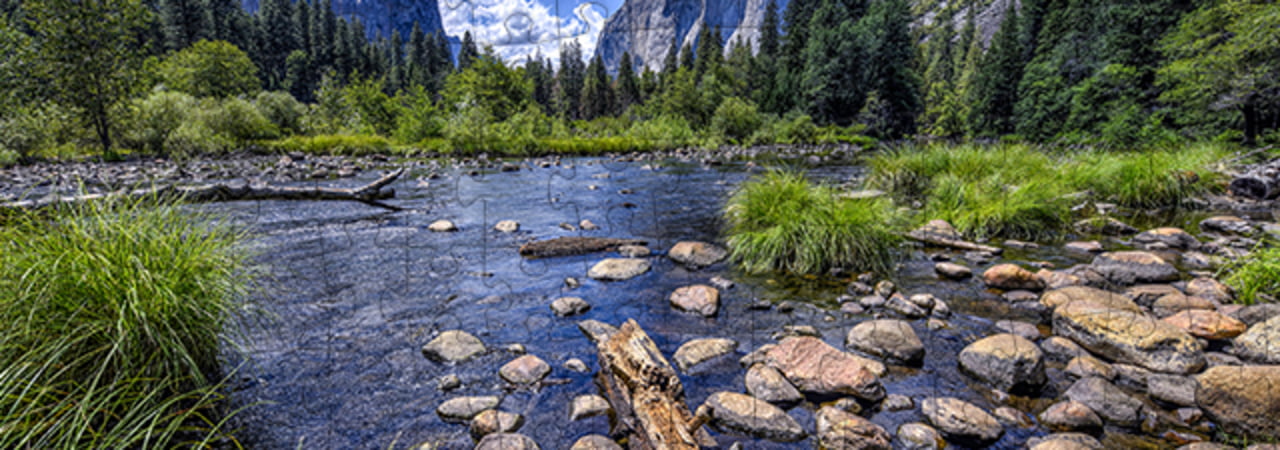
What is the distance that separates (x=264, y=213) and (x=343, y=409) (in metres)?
7.34

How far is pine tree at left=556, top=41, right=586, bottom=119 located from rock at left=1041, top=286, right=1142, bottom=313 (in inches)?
3034

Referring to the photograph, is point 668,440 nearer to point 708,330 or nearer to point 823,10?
point 708,330

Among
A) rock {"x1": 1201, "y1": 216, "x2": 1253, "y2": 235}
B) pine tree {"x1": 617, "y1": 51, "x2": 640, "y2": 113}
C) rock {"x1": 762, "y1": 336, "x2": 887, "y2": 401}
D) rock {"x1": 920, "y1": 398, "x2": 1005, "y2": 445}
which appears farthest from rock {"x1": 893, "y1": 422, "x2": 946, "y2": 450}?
pine tree {"x1": 617, "y1": 51, "x2": 640, "y2": 113}

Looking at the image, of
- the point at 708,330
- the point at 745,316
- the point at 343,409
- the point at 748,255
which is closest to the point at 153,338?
the point at 343,409

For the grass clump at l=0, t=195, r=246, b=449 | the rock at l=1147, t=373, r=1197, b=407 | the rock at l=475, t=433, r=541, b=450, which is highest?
the grass clump at l=0, t=195, r=246, b=449

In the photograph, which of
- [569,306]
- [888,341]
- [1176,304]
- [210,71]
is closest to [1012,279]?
[1176,304]

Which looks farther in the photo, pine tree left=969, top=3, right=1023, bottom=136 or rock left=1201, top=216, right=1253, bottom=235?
pine tree left=969, top=3, right=1023, bottom=136

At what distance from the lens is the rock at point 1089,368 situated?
293 cm

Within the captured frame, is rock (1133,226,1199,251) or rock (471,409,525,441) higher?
rock (1133,226,1199,251)

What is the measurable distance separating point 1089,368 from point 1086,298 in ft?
3.72

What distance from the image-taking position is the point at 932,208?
7.53m

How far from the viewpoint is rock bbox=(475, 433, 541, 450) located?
2.35 metres

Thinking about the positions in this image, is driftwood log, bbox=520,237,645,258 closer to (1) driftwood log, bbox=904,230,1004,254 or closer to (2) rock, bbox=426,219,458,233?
(2) rock, bbox=426,219,458,233

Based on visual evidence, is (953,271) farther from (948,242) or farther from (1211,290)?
(1211,290)
